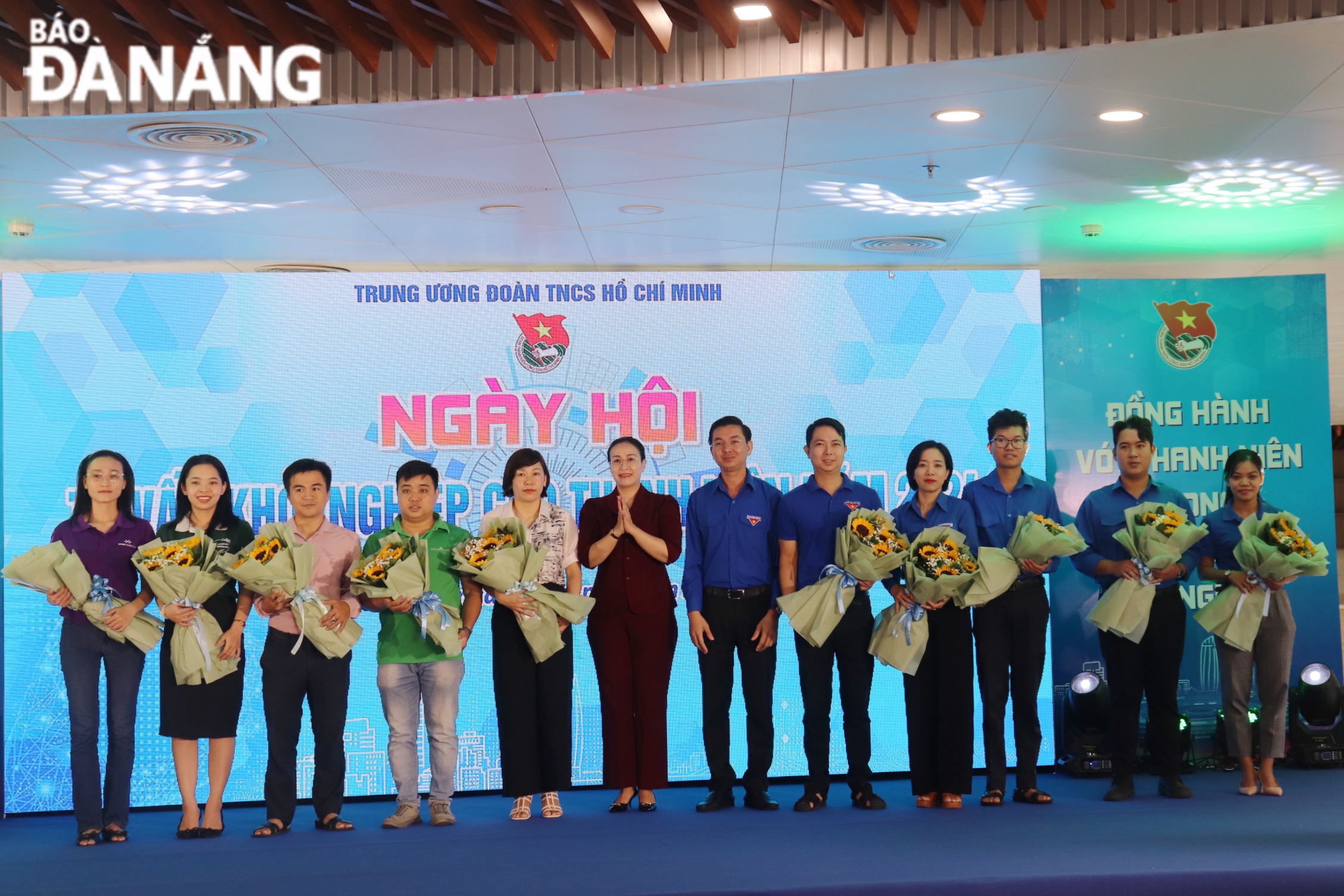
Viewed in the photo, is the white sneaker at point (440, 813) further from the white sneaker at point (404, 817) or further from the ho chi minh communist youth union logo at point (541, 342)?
the ho chi minh communist youth union logo at point (541, 342)

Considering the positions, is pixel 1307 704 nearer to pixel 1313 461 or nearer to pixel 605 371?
pixel 1313 461

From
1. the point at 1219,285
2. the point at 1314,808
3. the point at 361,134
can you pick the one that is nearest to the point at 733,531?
the point at 361,134

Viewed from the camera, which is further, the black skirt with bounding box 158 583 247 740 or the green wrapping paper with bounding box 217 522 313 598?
the black skirt with bounding box 158 583 247 740

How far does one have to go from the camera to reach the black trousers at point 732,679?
17.7ft

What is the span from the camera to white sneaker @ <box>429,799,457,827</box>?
17.4 feet

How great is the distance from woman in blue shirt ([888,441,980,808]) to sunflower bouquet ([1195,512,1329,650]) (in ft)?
3.78

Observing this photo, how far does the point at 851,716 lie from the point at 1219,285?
10.4 feet

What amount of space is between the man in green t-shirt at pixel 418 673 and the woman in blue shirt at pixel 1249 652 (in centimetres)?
327

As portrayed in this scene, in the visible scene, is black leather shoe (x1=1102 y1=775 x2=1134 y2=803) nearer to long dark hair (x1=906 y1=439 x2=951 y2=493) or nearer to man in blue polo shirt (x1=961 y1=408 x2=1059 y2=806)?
man in blue polo shirt (x1=961 y1=408 x2=1059 y2=806)

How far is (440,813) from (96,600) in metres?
1.60

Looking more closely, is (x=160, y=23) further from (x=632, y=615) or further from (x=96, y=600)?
(x=632, y=615)

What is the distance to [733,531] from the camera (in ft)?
17.8

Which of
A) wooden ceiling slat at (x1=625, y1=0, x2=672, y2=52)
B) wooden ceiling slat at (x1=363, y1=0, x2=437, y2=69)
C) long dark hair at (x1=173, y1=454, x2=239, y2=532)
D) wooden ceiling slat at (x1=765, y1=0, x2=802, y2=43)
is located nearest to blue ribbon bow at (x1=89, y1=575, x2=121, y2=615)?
long dark hair at (x1=173, y1=454, x2=239, y2=532)

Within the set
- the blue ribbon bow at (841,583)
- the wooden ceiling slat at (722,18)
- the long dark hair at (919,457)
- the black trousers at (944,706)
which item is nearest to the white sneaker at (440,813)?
the blue ribbon bow at (841,583)
